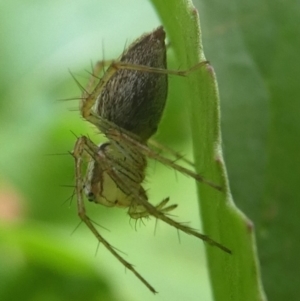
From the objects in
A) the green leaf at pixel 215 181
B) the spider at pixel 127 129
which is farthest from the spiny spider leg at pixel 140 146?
the green leaf at pixel 215 181

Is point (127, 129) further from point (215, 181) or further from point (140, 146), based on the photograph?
point (215, 181)

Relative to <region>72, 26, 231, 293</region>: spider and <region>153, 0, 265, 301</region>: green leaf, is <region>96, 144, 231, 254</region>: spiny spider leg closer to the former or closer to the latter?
<region>72, 26, 231, 293</region>: spider

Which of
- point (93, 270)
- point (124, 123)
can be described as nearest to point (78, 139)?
point (124, 123)

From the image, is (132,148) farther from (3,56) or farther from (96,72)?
(3,56)

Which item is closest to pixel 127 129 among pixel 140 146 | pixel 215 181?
pixel 140 146

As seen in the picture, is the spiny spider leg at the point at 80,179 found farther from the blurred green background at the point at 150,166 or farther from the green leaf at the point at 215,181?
the green leaf at the point at 215,181
